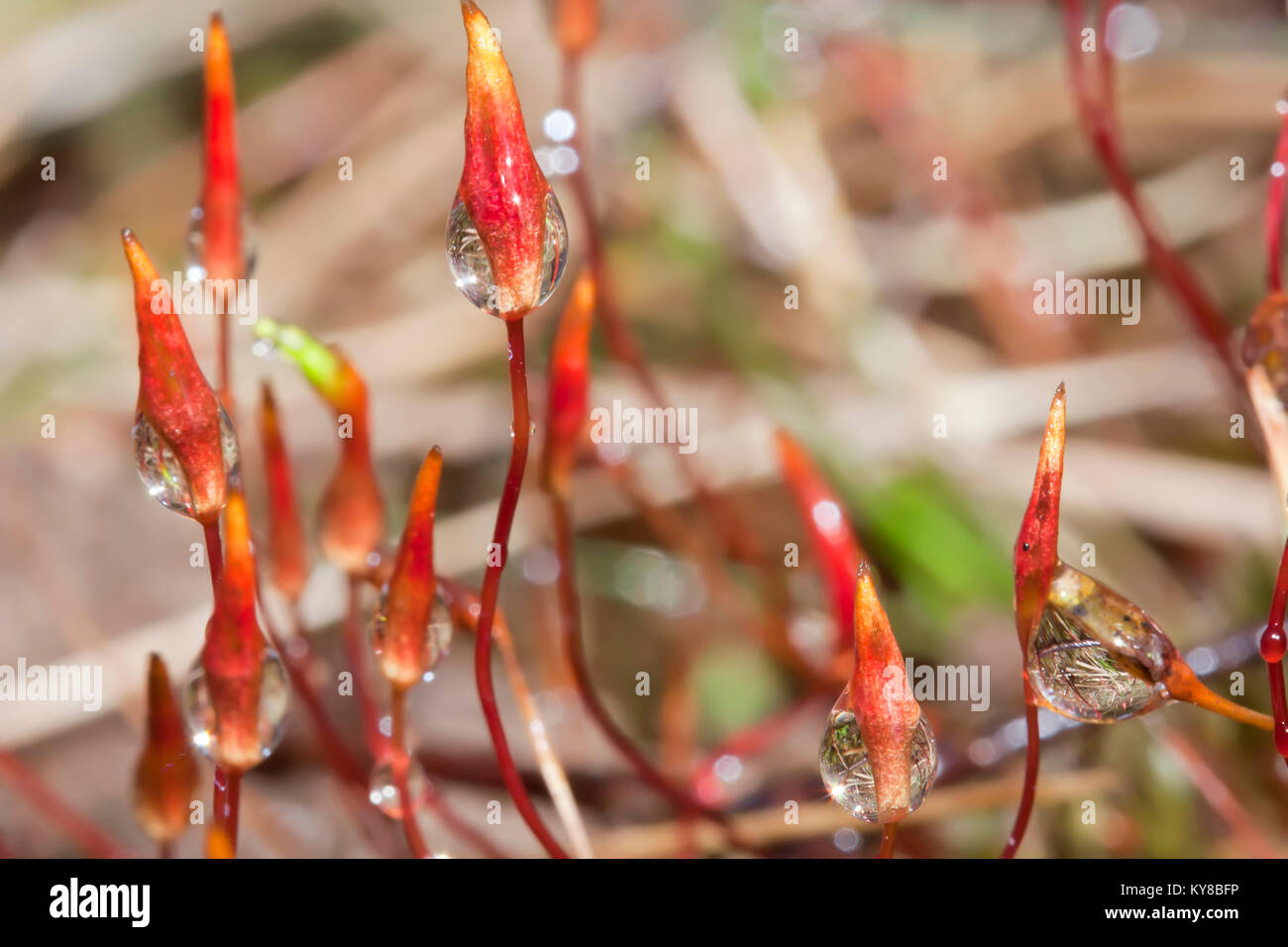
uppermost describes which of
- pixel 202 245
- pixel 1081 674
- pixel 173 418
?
pixel 202 245

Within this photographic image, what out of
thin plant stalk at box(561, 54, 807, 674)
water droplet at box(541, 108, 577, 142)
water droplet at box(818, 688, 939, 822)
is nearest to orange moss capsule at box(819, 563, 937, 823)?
water droplet at box(818, 688, 939, 822)

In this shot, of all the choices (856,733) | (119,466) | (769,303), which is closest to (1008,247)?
(769,303)

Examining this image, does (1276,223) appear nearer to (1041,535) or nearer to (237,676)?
(1041,535)

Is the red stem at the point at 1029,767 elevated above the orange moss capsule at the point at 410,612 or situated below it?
below

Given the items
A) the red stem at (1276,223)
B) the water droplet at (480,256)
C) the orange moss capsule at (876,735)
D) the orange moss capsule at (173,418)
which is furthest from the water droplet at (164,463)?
the red stem at (1276,223)

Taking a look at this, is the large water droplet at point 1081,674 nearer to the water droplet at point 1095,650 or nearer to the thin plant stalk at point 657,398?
the water droplet at point 1095,650

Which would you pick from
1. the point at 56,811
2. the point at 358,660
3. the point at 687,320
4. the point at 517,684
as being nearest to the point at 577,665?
the point at 517,684
